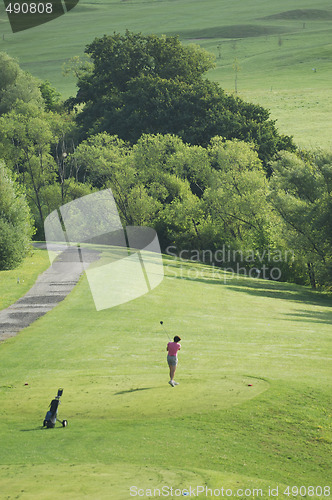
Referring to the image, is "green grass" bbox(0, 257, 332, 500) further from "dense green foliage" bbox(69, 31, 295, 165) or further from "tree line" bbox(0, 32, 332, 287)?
"dense green foliage" bbox(69, 31, 295, 165)

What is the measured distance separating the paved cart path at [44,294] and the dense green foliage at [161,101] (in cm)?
3994

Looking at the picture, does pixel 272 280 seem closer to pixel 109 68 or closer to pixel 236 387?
pixel 236 387

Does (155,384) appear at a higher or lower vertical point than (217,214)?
higher

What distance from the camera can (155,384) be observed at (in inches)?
934

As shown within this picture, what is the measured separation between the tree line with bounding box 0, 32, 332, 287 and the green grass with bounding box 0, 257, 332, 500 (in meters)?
26.0

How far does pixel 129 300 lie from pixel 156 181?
48545mm

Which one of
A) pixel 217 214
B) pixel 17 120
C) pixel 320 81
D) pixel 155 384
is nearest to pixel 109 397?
pixel 155 384

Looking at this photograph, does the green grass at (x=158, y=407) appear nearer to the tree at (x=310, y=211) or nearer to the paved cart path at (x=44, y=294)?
the paved cart path at (x=44, y=294)

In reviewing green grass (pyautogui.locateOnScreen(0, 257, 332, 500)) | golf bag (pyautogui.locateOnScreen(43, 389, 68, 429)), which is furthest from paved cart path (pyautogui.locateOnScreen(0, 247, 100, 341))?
golf bag (pyautogui.locateOnScreen(43, 389, 68, 429))

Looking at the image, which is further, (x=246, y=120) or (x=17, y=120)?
A: (x=17, y=120)

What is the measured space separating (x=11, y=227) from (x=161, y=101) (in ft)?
154

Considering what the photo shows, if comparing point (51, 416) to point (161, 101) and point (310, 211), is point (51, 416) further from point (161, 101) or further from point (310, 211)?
point (161, 101)

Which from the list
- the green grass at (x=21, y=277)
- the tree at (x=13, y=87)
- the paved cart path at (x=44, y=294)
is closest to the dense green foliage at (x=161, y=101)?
the tree at (x=13, y=87)

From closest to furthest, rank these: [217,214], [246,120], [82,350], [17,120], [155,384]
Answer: [155,384]
[82,350]
[217,214]
[246,120]
[17,120]
